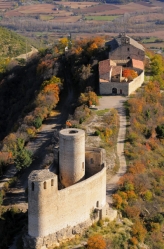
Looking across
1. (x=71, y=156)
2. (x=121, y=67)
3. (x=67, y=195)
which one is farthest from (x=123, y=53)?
(x=67, y=195)

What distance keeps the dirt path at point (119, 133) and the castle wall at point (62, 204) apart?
394 centimetres

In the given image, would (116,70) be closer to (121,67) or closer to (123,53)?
(121,67)

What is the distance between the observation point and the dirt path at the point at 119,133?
3209cm

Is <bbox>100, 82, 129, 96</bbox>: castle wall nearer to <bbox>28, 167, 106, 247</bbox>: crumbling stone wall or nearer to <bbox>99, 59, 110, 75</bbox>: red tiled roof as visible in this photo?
<bbox>99, 59, 110, 75</bbox>: red tiled roof

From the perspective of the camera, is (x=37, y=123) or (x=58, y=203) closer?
(x=58, y=203)

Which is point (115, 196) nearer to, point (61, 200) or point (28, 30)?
point (61, 200)

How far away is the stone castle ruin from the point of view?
2383 cm

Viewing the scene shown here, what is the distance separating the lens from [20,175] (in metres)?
36.1

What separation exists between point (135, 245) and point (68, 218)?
4.49 metres

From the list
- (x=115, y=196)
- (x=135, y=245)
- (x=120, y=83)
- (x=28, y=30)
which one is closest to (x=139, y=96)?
(x=120, y=83)

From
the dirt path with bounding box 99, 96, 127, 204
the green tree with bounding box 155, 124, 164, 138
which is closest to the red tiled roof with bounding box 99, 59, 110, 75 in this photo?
the dirt path with bounding box 99, 96, 127, 204

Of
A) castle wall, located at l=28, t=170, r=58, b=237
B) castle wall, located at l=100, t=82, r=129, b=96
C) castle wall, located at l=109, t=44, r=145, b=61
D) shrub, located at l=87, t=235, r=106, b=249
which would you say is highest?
castle wall, located at l=109, t=44, r=145, b=61

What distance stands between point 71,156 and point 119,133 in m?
14.2

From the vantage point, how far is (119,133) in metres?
39.7
